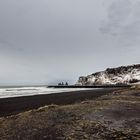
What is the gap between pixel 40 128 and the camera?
12.6 meters

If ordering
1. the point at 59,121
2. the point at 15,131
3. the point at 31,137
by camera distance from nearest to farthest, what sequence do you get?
the point at 31,137, the point at 15,131, the point at 59,121

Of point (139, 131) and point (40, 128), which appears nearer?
point (139, 131)

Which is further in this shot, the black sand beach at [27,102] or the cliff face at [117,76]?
the cliff face at [117,76]

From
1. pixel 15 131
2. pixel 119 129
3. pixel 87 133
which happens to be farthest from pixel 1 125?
pixel 119 129

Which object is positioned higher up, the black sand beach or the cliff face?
the cliff face

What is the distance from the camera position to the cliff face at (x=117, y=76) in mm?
147712

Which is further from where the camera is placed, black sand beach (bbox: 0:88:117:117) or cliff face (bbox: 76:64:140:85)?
cliff face (bbox: 76:64:140:85)

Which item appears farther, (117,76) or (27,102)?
(117,76)

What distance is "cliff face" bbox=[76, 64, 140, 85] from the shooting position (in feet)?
485

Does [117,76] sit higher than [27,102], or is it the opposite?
[117,76]

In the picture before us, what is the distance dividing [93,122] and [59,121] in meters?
1.74

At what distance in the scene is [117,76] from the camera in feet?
512

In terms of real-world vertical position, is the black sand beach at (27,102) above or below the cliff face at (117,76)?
below

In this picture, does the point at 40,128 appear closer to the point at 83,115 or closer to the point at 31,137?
the point at 31,137
